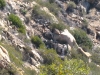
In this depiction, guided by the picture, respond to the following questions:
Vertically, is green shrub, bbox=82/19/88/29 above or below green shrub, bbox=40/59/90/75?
above

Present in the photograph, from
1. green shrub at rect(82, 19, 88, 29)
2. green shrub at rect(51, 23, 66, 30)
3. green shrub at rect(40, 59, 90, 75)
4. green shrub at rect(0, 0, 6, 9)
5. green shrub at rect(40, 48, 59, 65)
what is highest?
green shrub at rect(82, 19, 88, 29)

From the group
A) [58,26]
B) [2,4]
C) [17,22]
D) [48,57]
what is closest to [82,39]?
[58,26]

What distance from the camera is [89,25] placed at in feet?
196

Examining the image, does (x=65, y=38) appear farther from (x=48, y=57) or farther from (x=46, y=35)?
(x=48, y=57)

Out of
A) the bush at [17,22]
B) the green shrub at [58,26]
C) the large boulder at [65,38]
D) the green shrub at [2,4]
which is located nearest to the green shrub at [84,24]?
the green shrub at [58,26]

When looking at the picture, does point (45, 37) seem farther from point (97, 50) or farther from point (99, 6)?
point (99, 6)

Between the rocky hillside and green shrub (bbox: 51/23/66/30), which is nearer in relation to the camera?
the rocky hillside

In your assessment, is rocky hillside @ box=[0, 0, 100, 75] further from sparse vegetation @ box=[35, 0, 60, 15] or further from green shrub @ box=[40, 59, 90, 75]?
green shrub @ box=[40, 59, 90, 75]

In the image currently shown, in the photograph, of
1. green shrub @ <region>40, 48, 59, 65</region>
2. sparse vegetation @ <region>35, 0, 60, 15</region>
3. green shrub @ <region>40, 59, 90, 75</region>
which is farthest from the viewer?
sparse vegetation @ <region>35, 0, 60, 15</region>

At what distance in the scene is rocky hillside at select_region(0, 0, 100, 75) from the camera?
37469 millimetres

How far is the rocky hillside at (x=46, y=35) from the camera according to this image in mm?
37469

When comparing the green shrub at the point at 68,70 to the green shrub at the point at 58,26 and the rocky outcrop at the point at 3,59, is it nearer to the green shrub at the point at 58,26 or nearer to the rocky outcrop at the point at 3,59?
the rocky outcrop at the point at 3,59

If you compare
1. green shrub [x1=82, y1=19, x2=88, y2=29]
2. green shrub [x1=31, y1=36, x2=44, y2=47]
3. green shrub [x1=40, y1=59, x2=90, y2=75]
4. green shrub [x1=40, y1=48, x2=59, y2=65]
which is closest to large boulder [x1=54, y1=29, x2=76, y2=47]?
green shrub [x1=31, y1=36, x2=44, y2=47]

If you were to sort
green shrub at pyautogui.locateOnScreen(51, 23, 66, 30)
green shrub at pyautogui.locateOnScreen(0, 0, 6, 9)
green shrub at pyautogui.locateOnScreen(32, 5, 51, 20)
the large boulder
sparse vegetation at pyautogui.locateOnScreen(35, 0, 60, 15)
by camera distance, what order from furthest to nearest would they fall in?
sparse vegetation at pyautogui.locateOnScreen(35, 0, 60, 15) < green shrub at pyautogui.locateOnScreen(32, 5, 51, 20) < green shrub at pyautogui.locateOnScreen(51, 23, 66, 30) < the large boulder < green shrub at pyautogui.locateOnScreen(0, 0, 6, 9)
